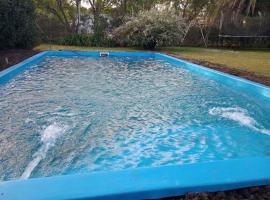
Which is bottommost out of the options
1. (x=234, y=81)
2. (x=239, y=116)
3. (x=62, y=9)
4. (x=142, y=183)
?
(x=239, y=116)

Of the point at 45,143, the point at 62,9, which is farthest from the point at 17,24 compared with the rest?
the point at 62,9

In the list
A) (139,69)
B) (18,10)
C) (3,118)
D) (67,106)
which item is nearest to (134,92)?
(67,106)

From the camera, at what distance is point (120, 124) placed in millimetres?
4633

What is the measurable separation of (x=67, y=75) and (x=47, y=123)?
4.28 m

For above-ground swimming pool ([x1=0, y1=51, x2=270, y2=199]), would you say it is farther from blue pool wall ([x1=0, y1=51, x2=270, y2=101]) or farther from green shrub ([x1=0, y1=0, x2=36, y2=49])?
green shrub ([x1=0, y1=0, x2=36, y2=49])

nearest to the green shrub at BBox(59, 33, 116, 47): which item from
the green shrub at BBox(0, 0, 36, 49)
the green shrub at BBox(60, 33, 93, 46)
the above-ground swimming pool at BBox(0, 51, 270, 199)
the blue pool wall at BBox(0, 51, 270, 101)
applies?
the green shrub at BBox(60, 33, 93, 46)

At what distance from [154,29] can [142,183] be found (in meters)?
13.9

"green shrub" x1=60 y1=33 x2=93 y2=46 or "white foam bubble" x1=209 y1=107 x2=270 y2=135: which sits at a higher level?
"green shrub" x1=60 y1=33 x2=93 y2=46

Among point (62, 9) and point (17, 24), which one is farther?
point (62, 9)

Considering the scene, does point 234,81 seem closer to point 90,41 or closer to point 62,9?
point 90,41

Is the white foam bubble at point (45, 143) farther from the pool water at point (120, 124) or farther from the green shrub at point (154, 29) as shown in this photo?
the green shrub at point (154, 29)

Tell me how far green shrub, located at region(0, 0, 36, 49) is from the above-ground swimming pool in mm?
3608

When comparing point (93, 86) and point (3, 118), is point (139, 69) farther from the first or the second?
point (3, 118)

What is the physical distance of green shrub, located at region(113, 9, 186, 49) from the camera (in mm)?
15633
